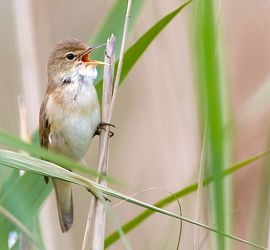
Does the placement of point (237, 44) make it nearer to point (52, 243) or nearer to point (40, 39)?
point (40, 39)

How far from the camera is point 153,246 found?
237cm

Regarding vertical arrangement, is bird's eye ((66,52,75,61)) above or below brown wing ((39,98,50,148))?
above

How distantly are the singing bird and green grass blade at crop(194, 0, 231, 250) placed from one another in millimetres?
833

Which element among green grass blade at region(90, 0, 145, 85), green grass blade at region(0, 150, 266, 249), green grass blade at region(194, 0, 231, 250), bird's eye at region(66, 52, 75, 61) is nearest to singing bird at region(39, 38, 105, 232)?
bird's eye at region(66, 52, 75, 61)

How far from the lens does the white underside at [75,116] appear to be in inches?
76.5

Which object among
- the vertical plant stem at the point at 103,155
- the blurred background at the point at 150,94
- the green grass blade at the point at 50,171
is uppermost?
the blurred background at the point at 150,94

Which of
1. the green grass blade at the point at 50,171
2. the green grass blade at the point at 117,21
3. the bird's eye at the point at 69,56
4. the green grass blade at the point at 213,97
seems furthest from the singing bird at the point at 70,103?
the green grass blade at the point at 213,97

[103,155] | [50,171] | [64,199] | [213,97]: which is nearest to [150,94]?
[64,199]

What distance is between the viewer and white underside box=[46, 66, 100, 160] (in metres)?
1.94

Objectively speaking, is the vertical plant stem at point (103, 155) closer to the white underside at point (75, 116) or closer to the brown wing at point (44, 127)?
the white underside at point (75, 116)

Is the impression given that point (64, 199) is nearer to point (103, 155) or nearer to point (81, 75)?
point (81, 75)

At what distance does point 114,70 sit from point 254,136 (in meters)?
0.93

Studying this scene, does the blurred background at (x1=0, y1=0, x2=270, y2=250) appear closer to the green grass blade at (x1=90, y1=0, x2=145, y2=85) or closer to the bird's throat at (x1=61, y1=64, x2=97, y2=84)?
the bird's throat at (x1=61, y1=64, x2=97, y2=84)

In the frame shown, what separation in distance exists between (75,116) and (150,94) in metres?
0.61
